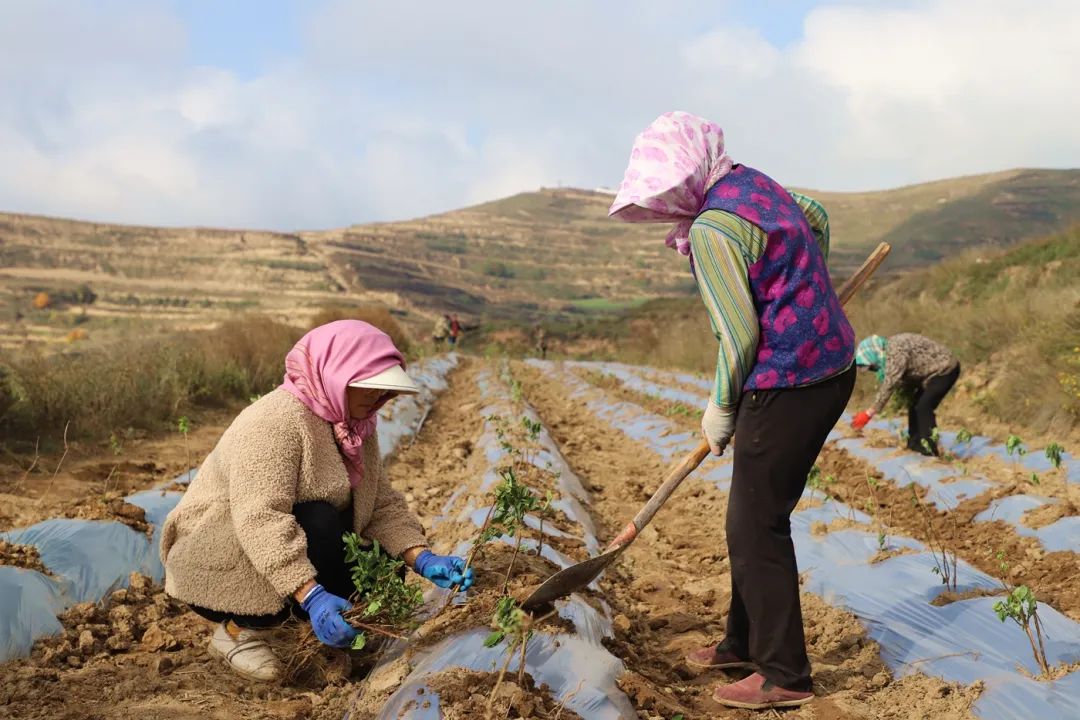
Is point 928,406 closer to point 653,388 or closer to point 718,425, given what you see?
point 718,425

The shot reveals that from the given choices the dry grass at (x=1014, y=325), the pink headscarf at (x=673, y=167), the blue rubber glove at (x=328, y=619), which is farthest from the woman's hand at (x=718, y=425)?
the dry grass at (x=1014, y=325)

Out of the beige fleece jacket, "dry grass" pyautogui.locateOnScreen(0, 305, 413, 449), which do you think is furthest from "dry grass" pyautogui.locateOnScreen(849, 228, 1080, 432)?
"dry grass" pyautogui.locateOnScreen(0, 305, 413, 449)

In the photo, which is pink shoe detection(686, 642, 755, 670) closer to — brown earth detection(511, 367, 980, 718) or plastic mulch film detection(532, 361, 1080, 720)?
brown earth detection(511, 367, 980, 718)

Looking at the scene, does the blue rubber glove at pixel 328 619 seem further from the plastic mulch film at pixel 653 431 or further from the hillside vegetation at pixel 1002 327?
the hillside vegetation at pixel 1002 327

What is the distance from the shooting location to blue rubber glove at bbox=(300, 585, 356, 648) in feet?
7.73

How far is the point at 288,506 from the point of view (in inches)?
100

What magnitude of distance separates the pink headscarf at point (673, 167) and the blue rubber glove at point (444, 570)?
1177 millimetres

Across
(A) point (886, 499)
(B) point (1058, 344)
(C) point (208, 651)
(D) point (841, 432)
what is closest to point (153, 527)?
(C) point (208, 651)

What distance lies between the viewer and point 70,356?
8.57m

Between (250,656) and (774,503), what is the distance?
5.52 feet

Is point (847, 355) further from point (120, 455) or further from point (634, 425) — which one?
point (634, 425)

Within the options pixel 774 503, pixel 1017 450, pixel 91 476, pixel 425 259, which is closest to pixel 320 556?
pixel 774 503

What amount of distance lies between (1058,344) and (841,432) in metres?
2.13

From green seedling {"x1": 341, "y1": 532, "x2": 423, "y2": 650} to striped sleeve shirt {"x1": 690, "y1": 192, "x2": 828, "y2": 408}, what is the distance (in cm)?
107
